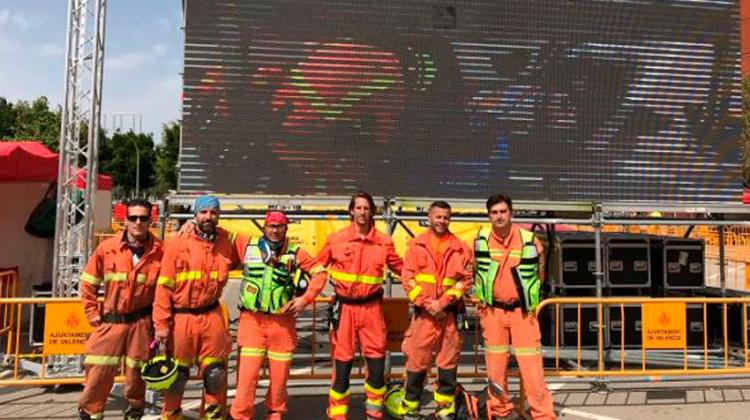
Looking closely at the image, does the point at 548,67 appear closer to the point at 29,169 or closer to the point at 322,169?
the point at 322,169

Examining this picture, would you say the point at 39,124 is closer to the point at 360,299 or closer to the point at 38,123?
the point at 38,123

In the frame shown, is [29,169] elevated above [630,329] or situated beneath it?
elevated above

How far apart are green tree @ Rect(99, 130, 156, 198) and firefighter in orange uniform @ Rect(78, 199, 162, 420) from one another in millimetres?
48482

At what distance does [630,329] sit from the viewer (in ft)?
24.7

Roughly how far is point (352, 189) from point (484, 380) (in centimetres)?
278

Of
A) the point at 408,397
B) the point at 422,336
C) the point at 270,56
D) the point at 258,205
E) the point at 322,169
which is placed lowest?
the point at 408,397

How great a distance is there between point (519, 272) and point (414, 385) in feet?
4.37

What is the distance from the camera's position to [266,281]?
4477 mm

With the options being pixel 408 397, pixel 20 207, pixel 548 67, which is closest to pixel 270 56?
pixel 548 67

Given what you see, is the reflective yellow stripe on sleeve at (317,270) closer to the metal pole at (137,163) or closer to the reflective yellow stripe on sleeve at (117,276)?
the reflective yellow stripe on sleeve at (117,276)

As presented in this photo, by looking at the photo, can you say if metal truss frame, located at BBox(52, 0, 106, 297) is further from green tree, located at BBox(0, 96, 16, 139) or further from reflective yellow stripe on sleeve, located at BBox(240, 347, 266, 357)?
green tree, located at BBox(0, 96, 16, 139)

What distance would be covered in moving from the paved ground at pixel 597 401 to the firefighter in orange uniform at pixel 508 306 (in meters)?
1.03

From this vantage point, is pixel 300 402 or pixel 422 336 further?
pixel 300 402

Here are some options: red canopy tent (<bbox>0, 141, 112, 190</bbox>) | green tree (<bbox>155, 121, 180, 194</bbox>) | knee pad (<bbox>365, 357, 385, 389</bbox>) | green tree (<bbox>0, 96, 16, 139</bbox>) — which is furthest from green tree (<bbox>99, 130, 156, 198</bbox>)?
knee pad (<bbox>365, 357, 385, 389</bbox>)
